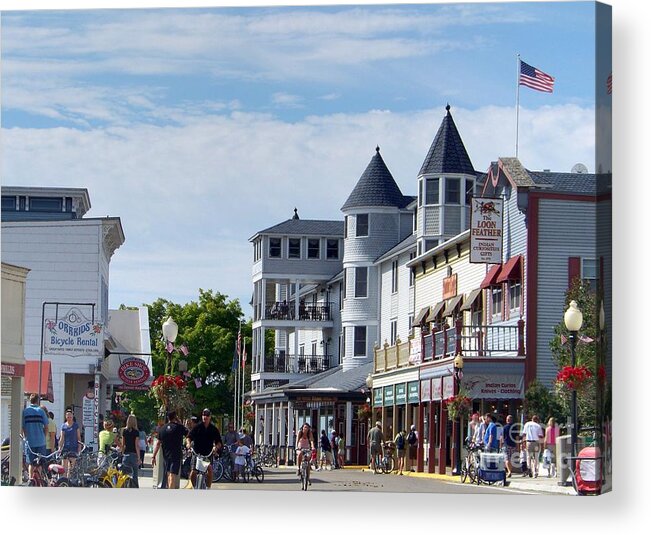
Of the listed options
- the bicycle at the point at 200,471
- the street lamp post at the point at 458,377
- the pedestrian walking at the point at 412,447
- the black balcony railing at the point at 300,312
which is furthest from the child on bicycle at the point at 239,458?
the pedestrian walking at the point at 412,447

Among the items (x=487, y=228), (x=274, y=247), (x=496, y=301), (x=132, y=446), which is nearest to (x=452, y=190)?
(x=496, y=301)

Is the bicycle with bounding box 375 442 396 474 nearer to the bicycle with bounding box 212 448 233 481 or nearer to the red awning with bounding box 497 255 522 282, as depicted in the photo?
the red awning with bounding box 497 255 522 282

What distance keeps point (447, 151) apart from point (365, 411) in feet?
66.8

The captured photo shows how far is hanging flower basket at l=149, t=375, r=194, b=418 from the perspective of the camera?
31.9 metres

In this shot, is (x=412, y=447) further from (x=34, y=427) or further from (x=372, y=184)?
(x=34, y=427)

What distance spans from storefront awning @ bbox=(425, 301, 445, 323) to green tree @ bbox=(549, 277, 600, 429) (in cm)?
1269

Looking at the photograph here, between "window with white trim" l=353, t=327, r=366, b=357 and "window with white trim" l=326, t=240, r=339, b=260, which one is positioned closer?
"window with white trim" l=326, t=240, r=339, b=260

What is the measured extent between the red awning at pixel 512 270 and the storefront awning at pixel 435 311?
887 centimetres

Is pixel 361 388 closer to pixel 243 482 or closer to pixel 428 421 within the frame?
pixel 428 421

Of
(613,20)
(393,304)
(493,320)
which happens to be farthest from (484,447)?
(393,304)

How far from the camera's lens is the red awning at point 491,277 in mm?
36375

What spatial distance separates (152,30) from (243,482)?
8.32 meters

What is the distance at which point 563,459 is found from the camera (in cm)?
2933

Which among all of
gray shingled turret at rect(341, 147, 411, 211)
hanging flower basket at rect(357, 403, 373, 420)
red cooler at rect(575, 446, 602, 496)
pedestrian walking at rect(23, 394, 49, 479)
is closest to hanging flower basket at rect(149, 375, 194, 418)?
pedestrian walking at rect(23, 394, 49, 479)
